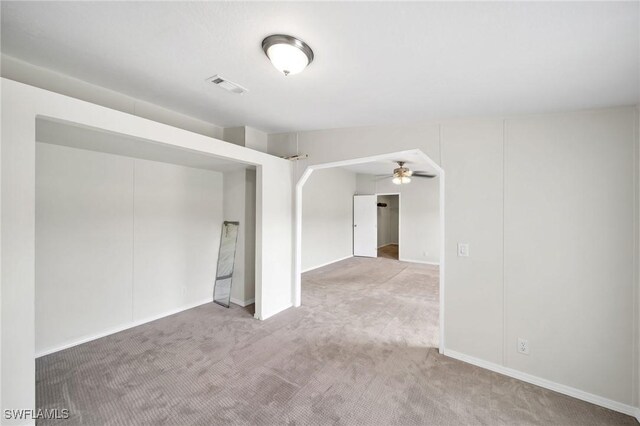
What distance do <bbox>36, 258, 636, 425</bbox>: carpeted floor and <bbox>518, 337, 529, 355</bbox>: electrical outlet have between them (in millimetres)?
266

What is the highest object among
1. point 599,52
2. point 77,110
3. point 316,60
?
point 316,60

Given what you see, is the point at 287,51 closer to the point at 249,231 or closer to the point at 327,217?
the point at 249,231

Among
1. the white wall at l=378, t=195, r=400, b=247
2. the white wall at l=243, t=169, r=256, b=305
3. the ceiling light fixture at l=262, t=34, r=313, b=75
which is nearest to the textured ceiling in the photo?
the ceiling light fixture at l=262, t=34, r=313, b=75

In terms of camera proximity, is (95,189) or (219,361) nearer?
(219,361)

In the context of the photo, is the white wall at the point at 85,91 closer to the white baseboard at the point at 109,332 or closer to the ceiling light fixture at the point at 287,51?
the ceiling light fixture at the point at 287,51

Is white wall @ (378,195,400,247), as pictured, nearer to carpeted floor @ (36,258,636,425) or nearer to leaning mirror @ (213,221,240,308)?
carpeted floor @ (36,258,636,425)

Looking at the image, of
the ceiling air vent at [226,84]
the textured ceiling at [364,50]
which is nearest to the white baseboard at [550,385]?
the textured ceiling at [364,50]

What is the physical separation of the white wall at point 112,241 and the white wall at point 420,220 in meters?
5.71

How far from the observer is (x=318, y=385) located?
2156 millimetres

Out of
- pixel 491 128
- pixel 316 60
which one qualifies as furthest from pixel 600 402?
pixel 316 60

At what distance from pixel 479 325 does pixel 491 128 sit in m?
1.96

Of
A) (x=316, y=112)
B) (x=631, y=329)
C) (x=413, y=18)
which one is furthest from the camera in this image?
(x=316, y=112)

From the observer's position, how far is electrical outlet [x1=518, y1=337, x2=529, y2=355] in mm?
2299

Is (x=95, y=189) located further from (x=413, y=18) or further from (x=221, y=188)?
(x=413, y=18)
